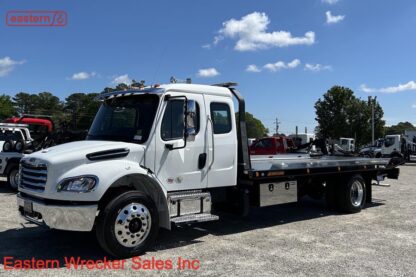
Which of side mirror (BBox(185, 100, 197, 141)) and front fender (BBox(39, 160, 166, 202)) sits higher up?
side mirror (BBox(185, 100, 197, 141))

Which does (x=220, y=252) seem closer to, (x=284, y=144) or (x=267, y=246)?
(x=267, y=246)

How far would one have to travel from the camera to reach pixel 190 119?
6.44m

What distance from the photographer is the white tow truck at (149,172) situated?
564 cm

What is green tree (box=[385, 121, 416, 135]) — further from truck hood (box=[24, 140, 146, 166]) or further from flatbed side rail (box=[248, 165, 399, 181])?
truck hood (box=[24, 140, 146, 166])

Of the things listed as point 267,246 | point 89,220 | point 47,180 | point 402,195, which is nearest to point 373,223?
point 267,246

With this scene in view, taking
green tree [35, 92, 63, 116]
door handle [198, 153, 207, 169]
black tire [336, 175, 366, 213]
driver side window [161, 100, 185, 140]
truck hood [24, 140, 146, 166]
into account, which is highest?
green tree [35, 92, 63, 116]

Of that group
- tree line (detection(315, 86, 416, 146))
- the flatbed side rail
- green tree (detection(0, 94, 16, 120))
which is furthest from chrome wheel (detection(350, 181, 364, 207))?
green tree (detection(0, 94, 16, 120))

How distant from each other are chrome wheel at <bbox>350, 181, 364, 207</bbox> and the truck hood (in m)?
5.86

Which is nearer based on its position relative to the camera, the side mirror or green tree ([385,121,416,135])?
the side mirror

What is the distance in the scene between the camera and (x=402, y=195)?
12.6m

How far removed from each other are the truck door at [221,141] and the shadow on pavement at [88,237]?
3.53 ft

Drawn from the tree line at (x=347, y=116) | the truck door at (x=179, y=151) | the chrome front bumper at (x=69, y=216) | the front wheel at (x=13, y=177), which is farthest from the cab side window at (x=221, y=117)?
the tree line at (x=347, y=116)

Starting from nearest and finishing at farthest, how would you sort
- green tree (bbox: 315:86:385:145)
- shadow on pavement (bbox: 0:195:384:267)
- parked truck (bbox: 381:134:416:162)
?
shadow on pavement (bbox: 0:195:384:267)
parked truck (bbox: 381:134:416:162)
green tree (bbox: 315:86:385:145)

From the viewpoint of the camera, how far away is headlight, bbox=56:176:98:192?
5578mm
